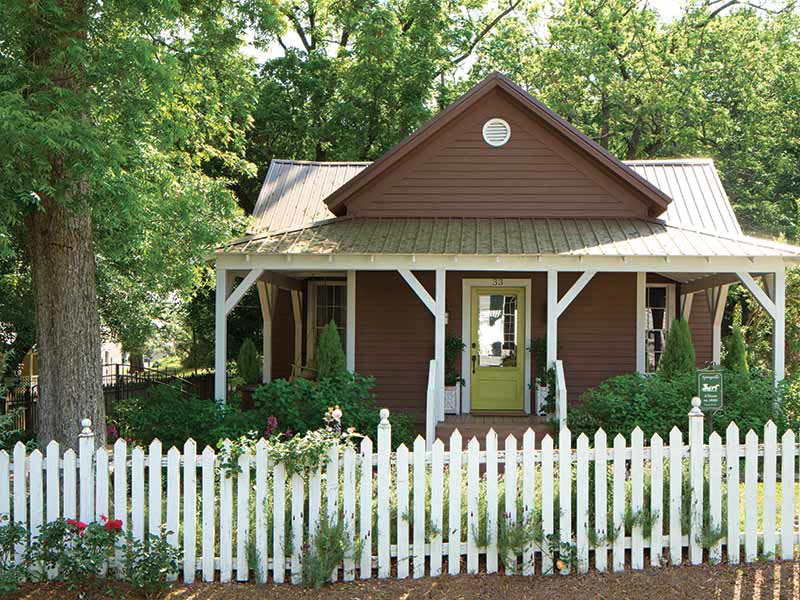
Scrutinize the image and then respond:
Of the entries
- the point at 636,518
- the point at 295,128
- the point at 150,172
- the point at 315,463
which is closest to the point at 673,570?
the point at 636,518

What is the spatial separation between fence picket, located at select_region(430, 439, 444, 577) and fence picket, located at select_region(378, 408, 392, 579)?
0.36m

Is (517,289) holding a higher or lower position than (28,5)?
lower

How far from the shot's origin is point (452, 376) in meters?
14.2

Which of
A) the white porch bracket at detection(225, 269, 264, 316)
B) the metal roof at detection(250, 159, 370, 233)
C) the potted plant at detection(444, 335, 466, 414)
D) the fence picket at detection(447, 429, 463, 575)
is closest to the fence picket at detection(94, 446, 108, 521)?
the fence picket at detection(447, 429, 463, 575)

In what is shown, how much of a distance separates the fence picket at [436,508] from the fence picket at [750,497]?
2.50 meters

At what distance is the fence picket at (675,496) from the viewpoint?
22.3 ft

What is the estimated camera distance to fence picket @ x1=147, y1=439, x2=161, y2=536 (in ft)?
21.5

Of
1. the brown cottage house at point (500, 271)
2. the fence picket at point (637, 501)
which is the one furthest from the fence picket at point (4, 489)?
the brown cottage house at point (500, 271)

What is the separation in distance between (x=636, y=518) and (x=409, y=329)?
8.43m

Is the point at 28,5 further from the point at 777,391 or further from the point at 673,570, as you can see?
the point at 777,391

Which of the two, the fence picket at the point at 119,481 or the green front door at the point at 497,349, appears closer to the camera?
the fence picket at the point at 119,481

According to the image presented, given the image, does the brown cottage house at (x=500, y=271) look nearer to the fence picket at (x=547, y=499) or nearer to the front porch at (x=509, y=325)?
the front porch at (x=509, y=325)

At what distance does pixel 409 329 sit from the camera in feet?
49.2

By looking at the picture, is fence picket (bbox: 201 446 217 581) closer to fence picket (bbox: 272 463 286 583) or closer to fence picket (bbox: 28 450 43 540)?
fence picket (bbox: 272 463 286 583)
